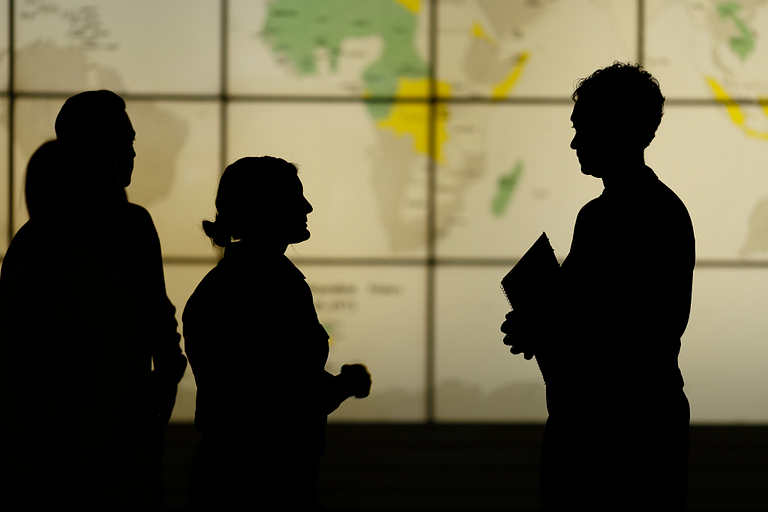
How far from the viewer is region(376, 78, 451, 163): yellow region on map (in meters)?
3.55

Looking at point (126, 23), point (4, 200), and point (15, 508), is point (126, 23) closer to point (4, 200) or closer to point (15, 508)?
point (4, 200)

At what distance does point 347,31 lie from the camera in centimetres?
351

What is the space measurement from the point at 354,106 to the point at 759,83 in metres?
2.27

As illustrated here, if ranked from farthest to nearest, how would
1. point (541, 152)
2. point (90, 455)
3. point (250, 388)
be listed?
point (541, 152)
point (250, 388)
point (90, 455)

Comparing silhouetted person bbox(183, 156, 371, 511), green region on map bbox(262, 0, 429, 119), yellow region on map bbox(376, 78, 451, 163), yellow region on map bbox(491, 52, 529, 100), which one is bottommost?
silhouetted person bbox(183, 156, 371, 511)

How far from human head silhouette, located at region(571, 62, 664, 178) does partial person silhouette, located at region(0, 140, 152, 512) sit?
125 centimetres

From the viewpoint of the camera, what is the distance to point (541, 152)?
3.53 metres

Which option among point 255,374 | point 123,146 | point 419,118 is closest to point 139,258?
point 123,146

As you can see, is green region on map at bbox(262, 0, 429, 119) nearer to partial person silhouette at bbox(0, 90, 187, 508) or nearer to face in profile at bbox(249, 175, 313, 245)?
partial person silhouette at bbox(0, 90, 187, 508)

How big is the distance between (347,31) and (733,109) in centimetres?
220

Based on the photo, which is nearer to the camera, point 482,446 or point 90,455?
point 90,455

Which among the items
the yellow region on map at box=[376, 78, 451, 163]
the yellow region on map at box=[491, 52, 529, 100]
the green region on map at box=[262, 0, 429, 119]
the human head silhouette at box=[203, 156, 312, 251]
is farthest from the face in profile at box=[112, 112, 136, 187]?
the yellow region on map at box=[491, 52, 529, 100]

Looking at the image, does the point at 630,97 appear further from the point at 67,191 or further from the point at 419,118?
the point at 419,118

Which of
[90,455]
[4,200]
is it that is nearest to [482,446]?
[90,455]
